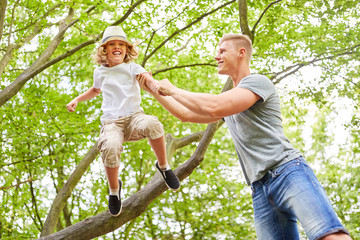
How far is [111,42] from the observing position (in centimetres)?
350

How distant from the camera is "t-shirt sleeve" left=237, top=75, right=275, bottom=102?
8.03 feet

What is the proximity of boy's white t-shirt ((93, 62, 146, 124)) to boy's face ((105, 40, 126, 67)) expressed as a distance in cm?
6

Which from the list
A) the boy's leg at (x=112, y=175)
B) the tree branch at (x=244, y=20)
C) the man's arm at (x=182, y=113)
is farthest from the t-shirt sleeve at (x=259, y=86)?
the tree branch at (x=244, y=20)

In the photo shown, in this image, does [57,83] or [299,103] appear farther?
[57,83]

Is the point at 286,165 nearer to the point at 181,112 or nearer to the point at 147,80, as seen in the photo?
the point at 181,112

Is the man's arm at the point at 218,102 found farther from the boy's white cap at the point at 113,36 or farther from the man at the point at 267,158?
the boy's white cap at the point at 113,36

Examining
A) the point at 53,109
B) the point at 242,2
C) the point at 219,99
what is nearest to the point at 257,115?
the point at 219,99

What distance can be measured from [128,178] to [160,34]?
17.3 feet

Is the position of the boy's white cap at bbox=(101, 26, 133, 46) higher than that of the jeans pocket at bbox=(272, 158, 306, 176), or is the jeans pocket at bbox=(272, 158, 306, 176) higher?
the boy's white cap at bbox=(101, 26, 133, 46)

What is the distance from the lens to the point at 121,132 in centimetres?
349

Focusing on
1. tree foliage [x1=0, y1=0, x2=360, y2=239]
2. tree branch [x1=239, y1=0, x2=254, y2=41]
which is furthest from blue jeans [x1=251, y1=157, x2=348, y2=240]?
tree branch [x1=239, y1=0, x2=254, y2=41]

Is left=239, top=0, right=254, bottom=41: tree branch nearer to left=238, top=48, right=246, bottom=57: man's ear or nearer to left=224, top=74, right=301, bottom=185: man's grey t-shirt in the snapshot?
left=238, top=48, right=246, bottom=57: man's ear

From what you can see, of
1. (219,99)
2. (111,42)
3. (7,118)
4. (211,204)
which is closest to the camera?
(219,99)

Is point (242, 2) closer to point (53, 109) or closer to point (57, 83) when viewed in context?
point (53, 109)
